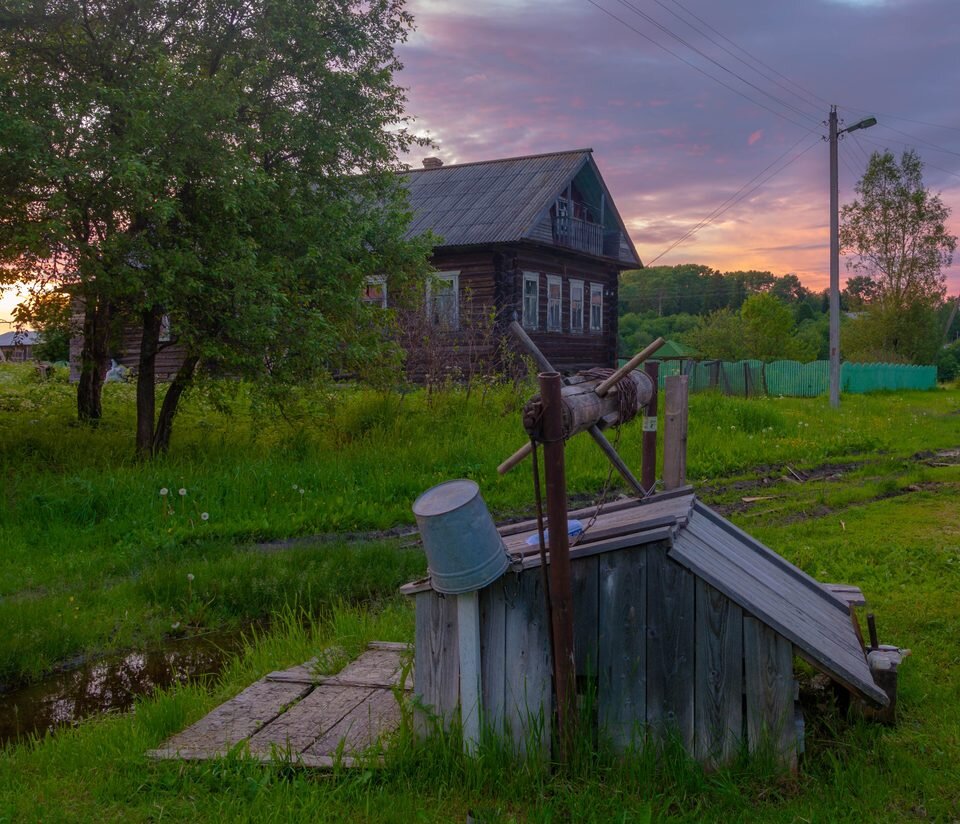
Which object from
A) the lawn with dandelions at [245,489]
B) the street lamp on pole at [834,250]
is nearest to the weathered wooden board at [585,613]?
the lawn with dandelions at [245,489]

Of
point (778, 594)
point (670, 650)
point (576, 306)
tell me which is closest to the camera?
point (670, 650)

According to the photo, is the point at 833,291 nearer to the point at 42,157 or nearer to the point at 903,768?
the point at 42,157

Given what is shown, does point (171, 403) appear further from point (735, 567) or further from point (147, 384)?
point (735, 567)

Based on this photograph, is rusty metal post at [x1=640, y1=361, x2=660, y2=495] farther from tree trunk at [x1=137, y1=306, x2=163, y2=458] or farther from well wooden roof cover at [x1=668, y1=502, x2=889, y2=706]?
tree trunk at [x1=137, y1=306, x2=163, y2=458]

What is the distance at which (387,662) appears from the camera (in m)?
5.46

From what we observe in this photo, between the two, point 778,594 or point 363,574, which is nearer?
point 778,594

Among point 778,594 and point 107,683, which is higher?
point 778,594

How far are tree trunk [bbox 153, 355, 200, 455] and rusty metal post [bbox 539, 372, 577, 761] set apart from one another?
953 cm

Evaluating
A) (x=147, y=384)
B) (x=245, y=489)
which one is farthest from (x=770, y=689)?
(x=147, y=384)

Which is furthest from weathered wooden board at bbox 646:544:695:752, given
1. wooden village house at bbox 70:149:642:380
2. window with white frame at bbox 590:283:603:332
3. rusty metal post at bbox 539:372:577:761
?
window with white frame at bbox 590:283:603:332

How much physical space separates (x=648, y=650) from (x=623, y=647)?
0.11 m

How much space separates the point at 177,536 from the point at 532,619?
5.96 metres

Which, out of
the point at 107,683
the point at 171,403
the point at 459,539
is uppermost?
the point at 171,403

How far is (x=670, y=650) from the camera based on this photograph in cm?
394
